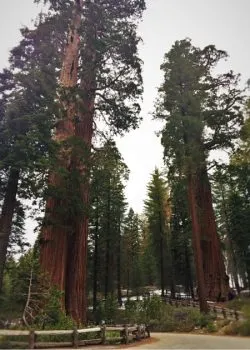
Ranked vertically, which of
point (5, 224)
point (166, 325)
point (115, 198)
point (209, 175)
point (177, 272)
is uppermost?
point (115, 198)

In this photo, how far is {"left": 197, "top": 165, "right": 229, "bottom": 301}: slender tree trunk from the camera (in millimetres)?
25031

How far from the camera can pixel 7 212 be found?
41.6 feet

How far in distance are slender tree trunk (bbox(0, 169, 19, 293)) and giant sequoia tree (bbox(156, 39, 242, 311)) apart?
1244 cm

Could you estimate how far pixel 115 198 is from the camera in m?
40.9

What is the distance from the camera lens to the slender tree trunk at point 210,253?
82.1 ft

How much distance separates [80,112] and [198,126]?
9330 millimetres

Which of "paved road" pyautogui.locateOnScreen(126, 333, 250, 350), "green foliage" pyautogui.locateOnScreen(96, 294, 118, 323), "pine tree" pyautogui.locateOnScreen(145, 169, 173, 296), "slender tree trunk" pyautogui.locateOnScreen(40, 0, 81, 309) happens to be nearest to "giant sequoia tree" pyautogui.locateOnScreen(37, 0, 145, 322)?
"slender tree trunk" pyautogui.locateOnScreen(40, 0, 81, 309)

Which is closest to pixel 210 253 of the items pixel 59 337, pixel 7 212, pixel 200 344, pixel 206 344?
pixel 200 344

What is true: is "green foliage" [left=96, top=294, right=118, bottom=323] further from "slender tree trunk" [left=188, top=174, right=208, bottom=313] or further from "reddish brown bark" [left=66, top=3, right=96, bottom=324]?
"reddish brown bark" [left=66, top=3, right=96, bottom=324]

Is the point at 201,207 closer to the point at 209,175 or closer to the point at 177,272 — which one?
the point at 209,175

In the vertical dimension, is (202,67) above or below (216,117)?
above

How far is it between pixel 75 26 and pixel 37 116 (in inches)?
353

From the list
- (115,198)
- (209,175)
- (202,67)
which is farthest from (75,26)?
(115,198)

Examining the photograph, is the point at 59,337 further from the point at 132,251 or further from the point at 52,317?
the point at 132,251
